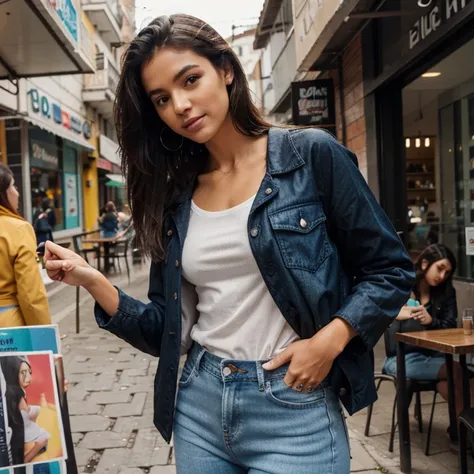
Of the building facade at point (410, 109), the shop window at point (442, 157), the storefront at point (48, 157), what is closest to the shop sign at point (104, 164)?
the storefront at point (48, 157)

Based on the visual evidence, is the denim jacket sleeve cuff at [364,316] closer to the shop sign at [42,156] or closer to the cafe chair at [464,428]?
the cafe chair at [464,428]

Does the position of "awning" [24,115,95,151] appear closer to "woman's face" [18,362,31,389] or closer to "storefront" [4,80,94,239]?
"storefront" [4,80,94,239]

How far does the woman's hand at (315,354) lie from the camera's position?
1423 mm

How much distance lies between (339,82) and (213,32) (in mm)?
7407

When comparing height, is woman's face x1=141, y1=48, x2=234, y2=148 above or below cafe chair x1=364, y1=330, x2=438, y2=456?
above

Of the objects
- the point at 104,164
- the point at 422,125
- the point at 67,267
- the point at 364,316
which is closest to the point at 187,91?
the point at 67,267

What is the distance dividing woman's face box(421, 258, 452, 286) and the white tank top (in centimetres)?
327

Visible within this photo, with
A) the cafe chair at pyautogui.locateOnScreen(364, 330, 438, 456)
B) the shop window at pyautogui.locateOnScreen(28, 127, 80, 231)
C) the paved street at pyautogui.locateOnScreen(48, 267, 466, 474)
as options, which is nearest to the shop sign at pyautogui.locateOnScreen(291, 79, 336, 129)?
the paved street at pyautogui.locateOnScreen(48, 267, 466, 474)

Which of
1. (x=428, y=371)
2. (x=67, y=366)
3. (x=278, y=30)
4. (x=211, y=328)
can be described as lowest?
(x=67, y=366)

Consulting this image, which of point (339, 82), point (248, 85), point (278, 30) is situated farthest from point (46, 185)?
point (248, 85)

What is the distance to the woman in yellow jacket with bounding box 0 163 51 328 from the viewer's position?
3.62 metres

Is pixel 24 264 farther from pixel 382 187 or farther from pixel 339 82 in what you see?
pixel 339 82

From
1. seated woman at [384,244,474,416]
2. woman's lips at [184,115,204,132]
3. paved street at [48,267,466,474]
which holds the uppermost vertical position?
woman's lips at [184,115,204,132]

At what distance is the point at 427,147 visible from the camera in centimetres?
711
